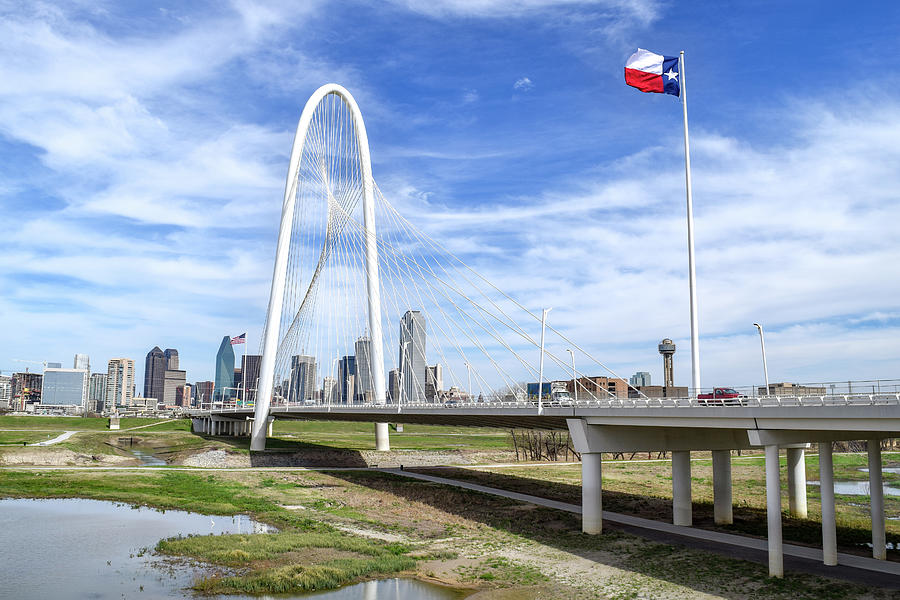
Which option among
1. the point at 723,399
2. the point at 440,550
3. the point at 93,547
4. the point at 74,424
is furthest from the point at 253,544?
the point at 74,424

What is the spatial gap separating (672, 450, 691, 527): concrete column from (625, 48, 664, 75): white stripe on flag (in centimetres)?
2070

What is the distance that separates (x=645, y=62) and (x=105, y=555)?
1372 inches

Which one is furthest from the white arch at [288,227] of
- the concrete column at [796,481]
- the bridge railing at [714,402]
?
the concrete column at [796,481]

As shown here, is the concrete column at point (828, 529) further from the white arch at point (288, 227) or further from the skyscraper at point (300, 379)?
the skyscraper at point (300, 379)

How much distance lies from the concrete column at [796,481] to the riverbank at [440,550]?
12787mm

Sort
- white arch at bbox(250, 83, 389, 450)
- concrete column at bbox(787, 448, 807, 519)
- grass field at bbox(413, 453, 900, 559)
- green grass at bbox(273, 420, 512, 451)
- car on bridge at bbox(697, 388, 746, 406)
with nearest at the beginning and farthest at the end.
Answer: car on bridge at bbox(697, 388, 746, 406) → grass field at bbox(413, 453, 900, 559) → concrete column at bbox(787, 448, 807, 519) → white arch at bbox(250, 83, 389, 450) → green grass at bbox(273, 420, 512, 451)

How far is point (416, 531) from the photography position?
125 feet

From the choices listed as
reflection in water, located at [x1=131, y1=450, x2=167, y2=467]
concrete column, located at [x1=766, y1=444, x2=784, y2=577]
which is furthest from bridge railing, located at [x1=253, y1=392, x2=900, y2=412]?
reflection in water, located at [x1=131, y1=450, x2=167, y2=467]

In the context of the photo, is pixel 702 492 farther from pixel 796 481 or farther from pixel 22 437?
pixel 22 437

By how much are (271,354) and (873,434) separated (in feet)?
213

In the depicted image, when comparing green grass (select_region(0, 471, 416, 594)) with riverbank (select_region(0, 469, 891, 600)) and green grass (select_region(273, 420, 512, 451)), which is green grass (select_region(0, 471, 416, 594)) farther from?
green grass (select_region(273, 420, 512, 451))

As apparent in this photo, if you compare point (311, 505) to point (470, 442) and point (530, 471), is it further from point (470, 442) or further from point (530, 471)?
point (470, 442)

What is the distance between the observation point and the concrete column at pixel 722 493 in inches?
1570

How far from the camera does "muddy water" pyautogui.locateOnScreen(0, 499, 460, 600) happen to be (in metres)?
25.8
